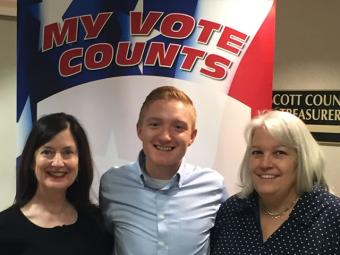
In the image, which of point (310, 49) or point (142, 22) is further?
point (310, 49)

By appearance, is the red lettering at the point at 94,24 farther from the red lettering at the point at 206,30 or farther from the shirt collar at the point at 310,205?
the shirt collar at the point at 310,205

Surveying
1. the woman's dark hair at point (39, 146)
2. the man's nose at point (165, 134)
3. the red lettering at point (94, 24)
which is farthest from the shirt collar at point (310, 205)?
the red lettering at point (94, 24)

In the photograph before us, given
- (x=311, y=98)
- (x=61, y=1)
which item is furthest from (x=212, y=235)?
(x=311, y=98)

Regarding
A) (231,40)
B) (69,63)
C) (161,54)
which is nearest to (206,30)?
(231,40)

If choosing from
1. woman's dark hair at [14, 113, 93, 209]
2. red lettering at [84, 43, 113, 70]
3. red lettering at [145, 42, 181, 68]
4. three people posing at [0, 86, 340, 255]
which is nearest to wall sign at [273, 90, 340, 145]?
red lettering at [145, 42, 181, 68]

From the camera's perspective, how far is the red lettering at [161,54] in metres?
2.40

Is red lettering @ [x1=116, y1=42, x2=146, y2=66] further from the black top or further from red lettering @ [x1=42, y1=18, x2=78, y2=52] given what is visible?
the black top

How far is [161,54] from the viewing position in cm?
241

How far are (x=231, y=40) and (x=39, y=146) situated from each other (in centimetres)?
115

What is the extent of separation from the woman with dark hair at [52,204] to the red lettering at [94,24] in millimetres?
702

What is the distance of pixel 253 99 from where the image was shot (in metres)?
2.45

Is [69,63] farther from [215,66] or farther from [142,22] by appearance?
[215,66]

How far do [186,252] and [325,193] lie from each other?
59cm

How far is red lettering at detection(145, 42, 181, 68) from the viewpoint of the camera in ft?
7.88
